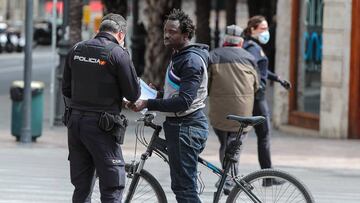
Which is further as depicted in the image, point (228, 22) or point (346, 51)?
point (228, 22)

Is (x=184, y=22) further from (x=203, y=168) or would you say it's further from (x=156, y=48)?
(x=156, y=48)

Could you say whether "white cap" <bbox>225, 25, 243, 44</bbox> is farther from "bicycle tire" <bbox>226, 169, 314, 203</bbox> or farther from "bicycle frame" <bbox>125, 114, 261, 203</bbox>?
"bicycle tire" <bbox>226, 169, 314, 203</bbox>

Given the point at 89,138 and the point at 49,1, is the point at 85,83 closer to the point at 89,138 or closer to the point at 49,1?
the point at 89,138

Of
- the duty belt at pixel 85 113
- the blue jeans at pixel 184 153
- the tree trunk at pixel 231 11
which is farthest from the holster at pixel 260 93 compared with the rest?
the tree trunk at pixel 231 11

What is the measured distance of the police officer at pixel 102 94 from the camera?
273 inches

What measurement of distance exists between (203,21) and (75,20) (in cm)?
1591

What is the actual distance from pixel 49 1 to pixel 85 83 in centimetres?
7968

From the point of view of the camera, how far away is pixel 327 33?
53.1 ft

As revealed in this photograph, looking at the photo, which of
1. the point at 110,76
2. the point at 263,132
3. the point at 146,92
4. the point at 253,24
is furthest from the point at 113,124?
the point at 253,24

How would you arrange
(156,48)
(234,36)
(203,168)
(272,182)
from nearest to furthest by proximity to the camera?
(272,182)
(234,36)
(203,168)
(156,48)

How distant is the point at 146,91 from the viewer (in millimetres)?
7418

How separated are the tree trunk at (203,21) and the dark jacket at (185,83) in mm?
26751

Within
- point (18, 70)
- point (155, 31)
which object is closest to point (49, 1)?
point (18, 70)

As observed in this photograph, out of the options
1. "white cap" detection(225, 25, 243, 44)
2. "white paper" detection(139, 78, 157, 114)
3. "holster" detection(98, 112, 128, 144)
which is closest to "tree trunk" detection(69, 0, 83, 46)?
"white cap" detection(225, 25, 243, 44)
